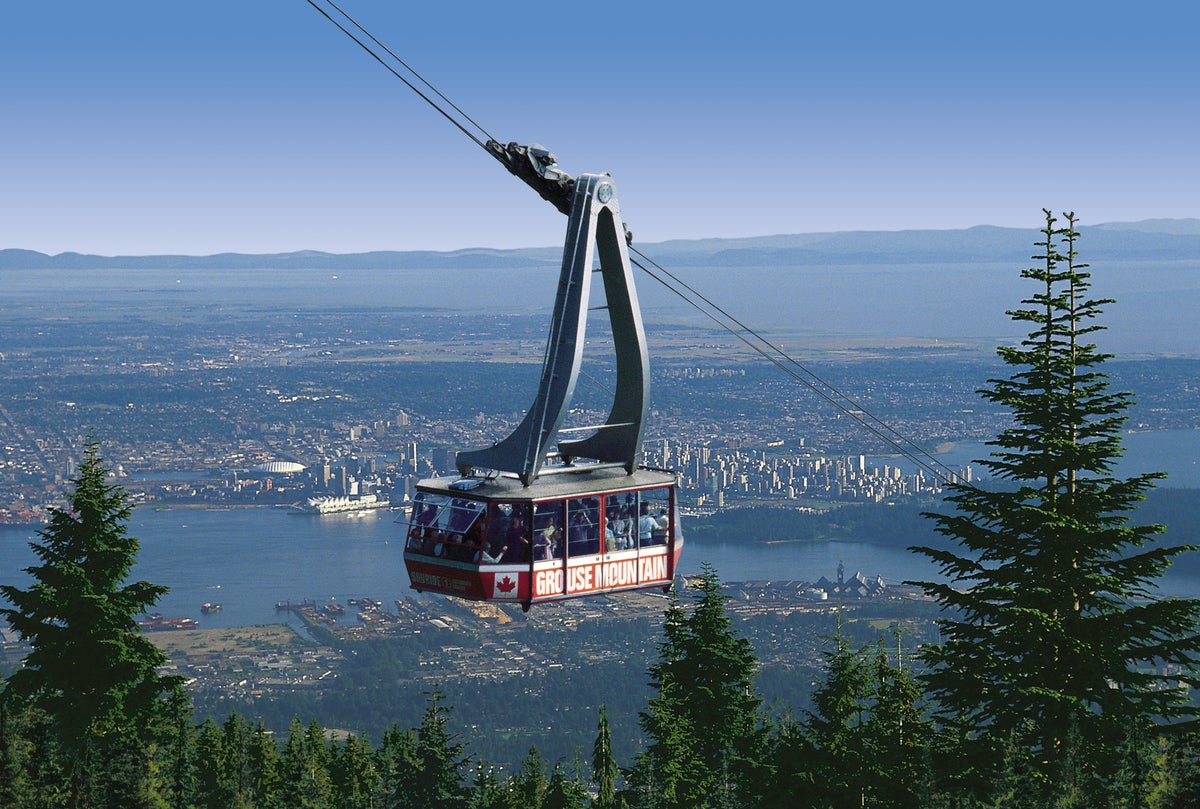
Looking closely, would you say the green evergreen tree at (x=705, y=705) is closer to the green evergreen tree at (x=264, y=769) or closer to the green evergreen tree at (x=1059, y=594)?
the green evergreen tree at (x=264, y=769)

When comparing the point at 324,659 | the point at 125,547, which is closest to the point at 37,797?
the point at 125,547

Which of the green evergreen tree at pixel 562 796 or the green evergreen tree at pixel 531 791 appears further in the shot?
the green evergreen tree at pixel 531 791

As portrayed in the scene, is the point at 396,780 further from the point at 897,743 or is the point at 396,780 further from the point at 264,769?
the point at 897,743

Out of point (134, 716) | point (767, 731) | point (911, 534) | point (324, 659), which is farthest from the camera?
point (911, 534)

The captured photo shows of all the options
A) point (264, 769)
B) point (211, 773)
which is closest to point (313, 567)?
point (264, 769)

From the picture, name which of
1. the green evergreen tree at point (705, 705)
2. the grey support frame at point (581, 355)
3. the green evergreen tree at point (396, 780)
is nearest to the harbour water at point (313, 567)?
the green evergreen tree at point (396, 780)

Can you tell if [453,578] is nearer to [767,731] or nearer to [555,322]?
[555,322]
